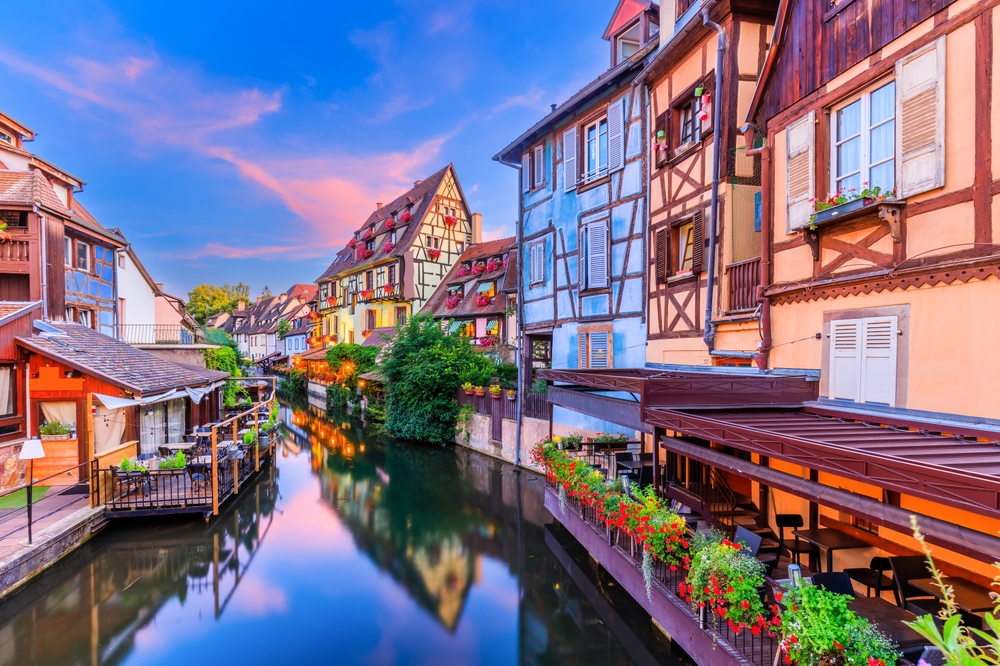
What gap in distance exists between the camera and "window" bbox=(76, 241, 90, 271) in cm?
1717

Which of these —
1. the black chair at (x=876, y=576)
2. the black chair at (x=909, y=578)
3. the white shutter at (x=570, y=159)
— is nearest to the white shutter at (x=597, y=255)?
the white shutter at (x=570, y=159)

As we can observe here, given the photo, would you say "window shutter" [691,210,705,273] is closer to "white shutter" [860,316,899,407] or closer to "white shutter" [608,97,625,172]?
"white shutter" [608,97,625,172]

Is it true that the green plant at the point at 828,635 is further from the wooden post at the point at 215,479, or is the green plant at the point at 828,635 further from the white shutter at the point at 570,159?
the white shutter at the point at 570,159

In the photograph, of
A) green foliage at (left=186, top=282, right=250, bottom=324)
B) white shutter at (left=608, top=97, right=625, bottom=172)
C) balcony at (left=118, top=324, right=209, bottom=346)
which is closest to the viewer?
white shutter at (left=608, top=97, right=625, bottom=172)

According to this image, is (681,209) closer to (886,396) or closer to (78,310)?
(886,396)

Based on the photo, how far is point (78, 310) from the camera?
1727cm

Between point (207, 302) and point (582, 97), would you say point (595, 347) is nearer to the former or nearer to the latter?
point (582, 97)

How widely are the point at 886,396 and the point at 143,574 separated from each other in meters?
12.0

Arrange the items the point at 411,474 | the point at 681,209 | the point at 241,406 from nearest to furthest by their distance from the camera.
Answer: the point at 681,209
the point at 411,474
the point at 241,406

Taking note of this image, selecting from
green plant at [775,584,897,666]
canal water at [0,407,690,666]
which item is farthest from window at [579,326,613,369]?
green plant at [775,584,897,666]

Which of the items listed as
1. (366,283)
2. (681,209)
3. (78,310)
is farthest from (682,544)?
(366,283)

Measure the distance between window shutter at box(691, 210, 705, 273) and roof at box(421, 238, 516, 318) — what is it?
12836 mm

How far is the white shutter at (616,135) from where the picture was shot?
12898 millimetres

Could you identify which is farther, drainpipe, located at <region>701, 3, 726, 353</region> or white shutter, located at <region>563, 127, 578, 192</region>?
white shutter, located at <region>563, 127, 578, 192</region>
